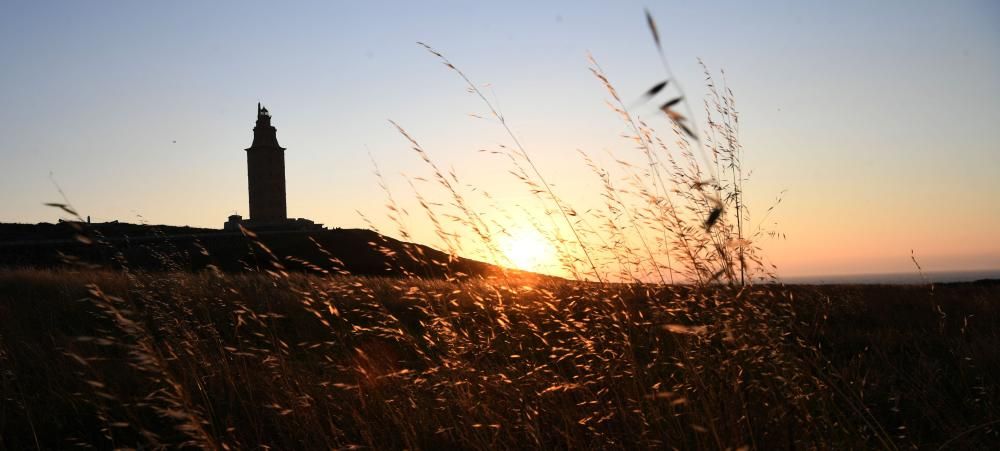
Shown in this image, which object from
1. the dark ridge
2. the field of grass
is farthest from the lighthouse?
the field of grass

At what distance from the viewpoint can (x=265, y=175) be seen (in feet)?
111

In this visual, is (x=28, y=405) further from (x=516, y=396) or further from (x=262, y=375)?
(x=516, y=396)

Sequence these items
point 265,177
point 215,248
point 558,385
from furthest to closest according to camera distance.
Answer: point 265,177
point 215,248
point 558,385

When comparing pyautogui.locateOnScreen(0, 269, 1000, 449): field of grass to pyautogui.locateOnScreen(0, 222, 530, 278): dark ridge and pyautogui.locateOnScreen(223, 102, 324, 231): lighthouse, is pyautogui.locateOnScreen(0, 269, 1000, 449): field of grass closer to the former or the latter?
pyautogui.locateOnScreen(0, 222, 530, 278): dark ridge

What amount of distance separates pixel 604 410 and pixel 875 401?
1630 millimetres

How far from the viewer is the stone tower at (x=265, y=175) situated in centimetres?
3362

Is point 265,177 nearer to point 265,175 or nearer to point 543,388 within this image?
point 265,175

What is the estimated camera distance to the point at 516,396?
2672mm

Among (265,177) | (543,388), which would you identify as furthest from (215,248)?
(543,388)

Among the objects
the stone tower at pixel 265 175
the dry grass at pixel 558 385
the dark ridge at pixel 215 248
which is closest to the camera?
the dry grass at pixel 558 385

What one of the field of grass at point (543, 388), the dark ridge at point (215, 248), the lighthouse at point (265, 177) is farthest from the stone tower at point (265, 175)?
the field of grass at point (543, 388)

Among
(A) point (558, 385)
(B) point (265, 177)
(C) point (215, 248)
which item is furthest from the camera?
(B) point (265, 177)

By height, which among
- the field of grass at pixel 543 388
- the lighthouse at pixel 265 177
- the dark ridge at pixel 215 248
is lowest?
the field of grass at pixel 543 388

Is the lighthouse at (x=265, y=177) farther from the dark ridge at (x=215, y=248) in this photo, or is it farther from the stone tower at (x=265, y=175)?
the dark ridge at (x=215, y=248)
